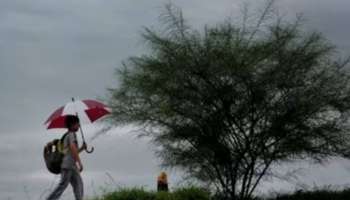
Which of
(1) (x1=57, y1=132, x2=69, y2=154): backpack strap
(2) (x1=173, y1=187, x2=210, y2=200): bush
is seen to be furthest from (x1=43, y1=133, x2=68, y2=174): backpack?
(2) (x1=173, y1=187, x2=210, y2=200): bush

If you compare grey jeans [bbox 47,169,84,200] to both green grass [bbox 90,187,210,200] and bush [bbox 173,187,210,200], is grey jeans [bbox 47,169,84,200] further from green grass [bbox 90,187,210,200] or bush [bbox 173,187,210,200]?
bush [bbox 173,187,210,200]

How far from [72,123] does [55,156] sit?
0.69 meters

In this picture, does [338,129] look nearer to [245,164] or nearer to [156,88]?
[245,164]

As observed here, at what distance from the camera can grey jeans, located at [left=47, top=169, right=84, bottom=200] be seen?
48.3 ft

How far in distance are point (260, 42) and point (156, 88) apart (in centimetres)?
308

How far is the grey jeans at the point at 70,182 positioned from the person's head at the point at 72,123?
72cm

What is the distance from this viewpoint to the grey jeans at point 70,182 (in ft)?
48.3

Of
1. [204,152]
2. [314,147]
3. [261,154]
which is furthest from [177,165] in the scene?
[314,147]

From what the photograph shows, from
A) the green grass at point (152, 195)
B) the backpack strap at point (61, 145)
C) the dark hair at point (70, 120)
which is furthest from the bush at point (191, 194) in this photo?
the dark hair at point (70, 120)

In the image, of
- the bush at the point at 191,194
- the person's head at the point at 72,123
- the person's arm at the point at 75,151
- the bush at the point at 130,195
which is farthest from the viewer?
the bush at the point at 191,194

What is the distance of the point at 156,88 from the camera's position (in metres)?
23.0

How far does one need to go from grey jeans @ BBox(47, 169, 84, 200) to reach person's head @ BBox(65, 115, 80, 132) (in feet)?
2.36

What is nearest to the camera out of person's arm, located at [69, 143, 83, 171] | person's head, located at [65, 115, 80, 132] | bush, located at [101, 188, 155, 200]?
person's arm, located at [69, 143, 83, 171]

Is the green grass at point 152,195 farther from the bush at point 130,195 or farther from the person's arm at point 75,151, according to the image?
the person's arm at point 75,151
